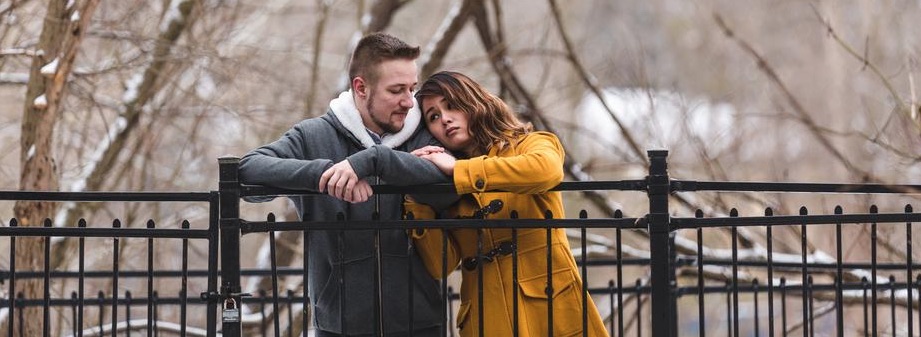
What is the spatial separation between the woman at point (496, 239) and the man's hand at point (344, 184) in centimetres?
34

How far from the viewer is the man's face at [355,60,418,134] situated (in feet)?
14.5

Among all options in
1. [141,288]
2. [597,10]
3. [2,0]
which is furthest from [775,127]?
[2,0]

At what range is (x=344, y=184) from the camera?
156 inches

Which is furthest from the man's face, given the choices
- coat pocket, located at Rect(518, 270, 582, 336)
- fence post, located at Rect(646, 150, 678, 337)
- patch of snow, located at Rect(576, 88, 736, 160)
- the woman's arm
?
patch of snow, located at Rect(576, 88, 736, 160)

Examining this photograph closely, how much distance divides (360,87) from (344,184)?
63cm

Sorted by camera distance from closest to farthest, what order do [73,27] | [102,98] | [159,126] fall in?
1. [73,27]
2. [102,98]
3. [159,126]

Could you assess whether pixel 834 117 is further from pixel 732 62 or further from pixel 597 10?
pixel 597 10

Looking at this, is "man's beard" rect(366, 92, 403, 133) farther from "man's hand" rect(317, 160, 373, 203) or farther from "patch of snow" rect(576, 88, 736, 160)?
"patch of snow" rect(576, 88, 736, 160)

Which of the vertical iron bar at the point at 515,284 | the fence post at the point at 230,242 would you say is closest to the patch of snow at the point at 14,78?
the fence post at the point at 230,242

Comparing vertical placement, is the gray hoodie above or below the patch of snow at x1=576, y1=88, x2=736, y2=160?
below

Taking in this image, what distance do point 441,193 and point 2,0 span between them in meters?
6.08

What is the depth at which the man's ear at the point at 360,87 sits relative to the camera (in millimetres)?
4477

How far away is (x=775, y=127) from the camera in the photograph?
1981cm

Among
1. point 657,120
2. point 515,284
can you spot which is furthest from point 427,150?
point 657,120
